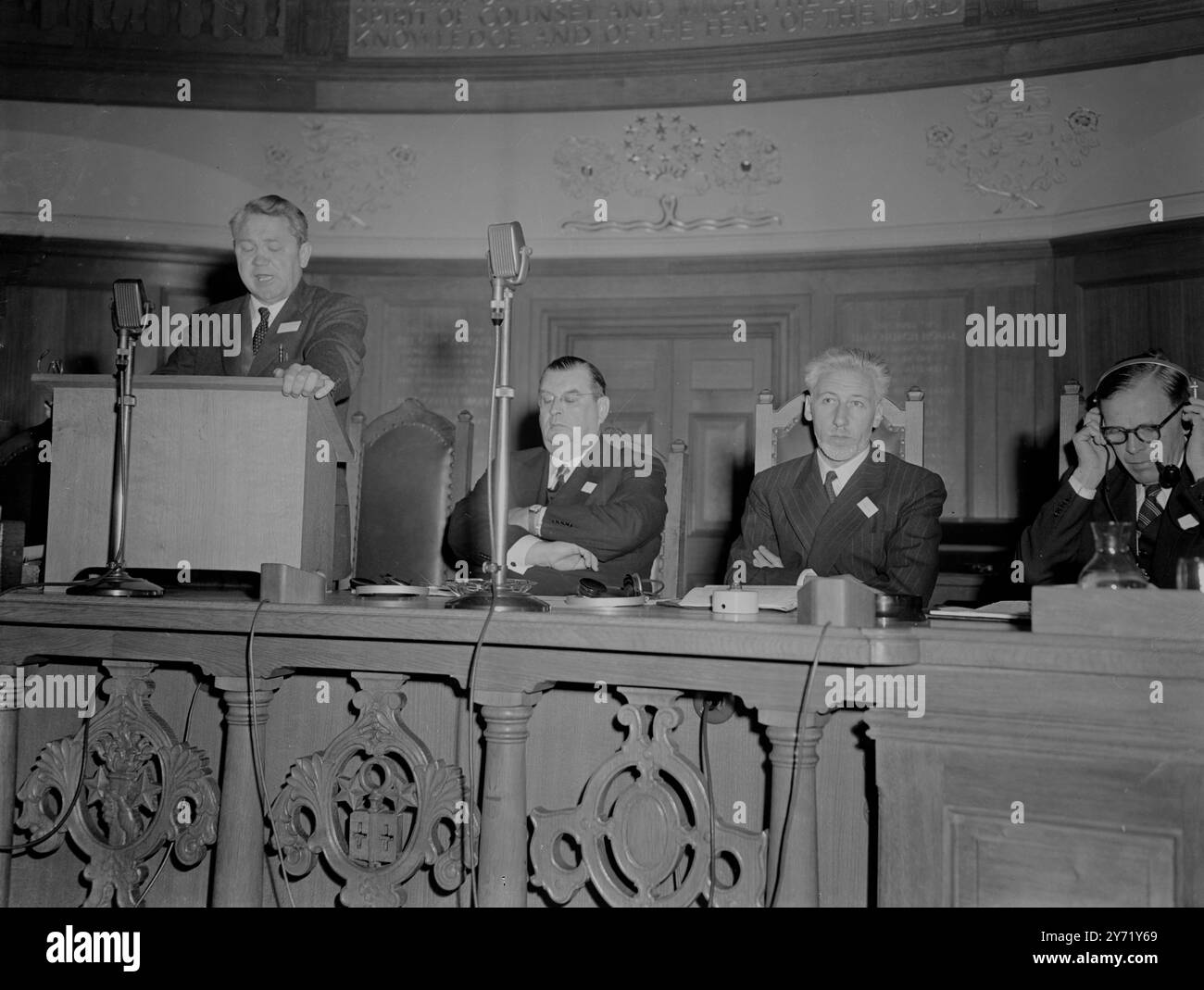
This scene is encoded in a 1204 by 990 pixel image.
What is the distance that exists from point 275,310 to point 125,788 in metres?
1.16

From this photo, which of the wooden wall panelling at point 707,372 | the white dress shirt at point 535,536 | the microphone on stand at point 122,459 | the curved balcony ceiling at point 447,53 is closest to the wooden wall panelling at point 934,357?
the wooden wall panelling at point 707,372

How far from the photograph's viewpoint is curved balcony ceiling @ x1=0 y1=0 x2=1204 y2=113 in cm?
421

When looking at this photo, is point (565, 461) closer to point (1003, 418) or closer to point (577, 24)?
point (1003, 418)

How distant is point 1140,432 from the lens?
8.20ft

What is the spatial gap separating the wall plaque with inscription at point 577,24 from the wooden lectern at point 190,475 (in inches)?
126

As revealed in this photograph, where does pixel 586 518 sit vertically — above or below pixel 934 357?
below

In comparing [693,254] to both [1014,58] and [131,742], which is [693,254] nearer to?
[1014,58]

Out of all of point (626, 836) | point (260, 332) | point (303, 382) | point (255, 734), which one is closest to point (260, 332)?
point (260, 332)

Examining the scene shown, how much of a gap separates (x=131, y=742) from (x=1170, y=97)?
3.91 meters

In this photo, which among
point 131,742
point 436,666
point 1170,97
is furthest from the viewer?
point 1170,97

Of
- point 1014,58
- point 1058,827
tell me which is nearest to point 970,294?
point 1014,58

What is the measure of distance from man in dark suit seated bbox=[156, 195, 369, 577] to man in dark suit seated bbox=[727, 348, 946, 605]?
3.29ft

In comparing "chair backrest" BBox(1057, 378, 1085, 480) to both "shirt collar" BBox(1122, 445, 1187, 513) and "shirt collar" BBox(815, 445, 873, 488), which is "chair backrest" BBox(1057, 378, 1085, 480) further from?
"shirt collar" BBox(815, 445, 873, 488)
